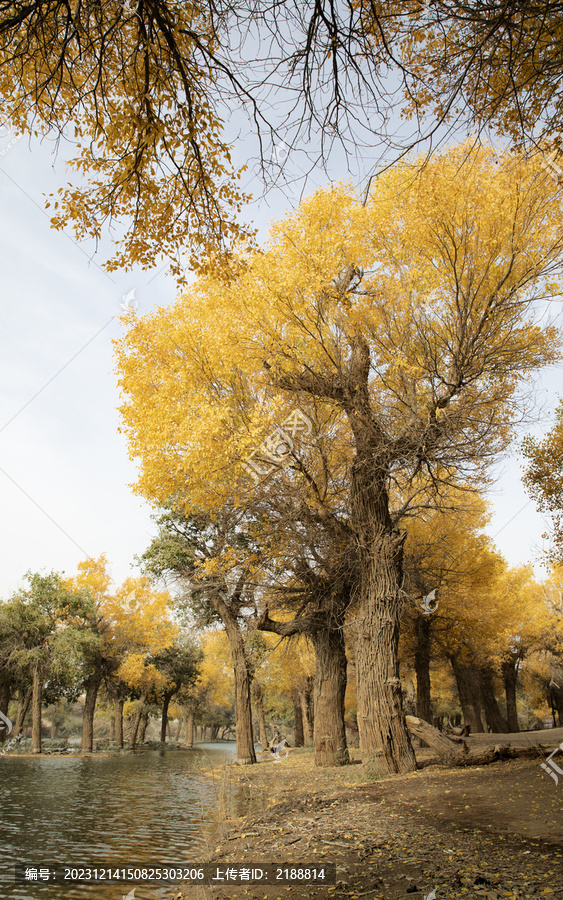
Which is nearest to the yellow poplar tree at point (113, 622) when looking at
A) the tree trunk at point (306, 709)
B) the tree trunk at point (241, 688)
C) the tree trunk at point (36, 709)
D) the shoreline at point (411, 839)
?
the tree trunk at point (36, 709)

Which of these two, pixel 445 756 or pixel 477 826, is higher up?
pixel 477 826

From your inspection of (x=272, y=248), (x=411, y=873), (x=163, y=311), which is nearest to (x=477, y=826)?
(x=411, y=873)

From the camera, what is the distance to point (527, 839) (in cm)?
385

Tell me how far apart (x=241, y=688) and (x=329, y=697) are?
12.9 feet

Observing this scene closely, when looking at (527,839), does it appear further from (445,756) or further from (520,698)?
(520,698)

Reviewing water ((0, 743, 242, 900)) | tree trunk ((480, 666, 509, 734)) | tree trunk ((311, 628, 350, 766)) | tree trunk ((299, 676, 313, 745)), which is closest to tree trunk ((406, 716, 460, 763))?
tree trunk ((311, 628, 350, 766))

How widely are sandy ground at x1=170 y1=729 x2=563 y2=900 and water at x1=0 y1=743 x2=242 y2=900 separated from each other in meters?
0.57

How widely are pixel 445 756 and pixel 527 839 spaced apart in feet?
21.3

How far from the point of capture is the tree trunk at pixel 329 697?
40.3ft

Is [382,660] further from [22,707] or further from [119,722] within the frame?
[119,722]

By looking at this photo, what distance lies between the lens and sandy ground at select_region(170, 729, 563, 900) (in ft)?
10.1

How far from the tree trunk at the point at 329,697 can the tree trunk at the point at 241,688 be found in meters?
3.27

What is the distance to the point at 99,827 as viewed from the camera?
6.47m

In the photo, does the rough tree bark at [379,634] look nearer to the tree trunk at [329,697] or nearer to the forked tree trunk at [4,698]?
the tree trunk at [329,697]
